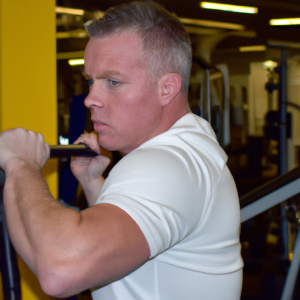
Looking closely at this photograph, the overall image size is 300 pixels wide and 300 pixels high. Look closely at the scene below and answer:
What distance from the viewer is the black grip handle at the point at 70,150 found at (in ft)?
2.59

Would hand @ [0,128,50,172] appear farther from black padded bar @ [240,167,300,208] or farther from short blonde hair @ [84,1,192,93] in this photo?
black padded bar @ [240,167,300,208]

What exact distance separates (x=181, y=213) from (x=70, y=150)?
374 mm

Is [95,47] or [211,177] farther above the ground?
[95,47]

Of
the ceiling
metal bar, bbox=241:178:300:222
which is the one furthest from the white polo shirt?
the ceiling

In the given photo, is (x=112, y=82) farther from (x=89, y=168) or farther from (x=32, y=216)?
(x=89, y=168)

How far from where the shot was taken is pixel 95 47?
2.30 ft

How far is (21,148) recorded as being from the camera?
2.17 feet

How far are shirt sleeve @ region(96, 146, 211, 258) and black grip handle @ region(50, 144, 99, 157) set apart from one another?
25cm

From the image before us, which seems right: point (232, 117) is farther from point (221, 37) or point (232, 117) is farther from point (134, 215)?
point (134, 215)

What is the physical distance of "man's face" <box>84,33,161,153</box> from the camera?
0.67 m

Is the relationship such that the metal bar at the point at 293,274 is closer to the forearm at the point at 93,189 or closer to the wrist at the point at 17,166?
the forearm at the point at 93,189

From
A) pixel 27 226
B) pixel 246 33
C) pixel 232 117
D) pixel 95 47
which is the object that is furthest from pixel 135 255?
pixel 246 33

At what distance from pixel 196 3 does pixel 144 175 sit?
5.52ft

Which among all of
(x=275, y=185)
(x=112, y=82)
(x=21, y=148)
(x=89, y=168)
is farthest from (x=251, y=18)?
(x=21, y=148)
